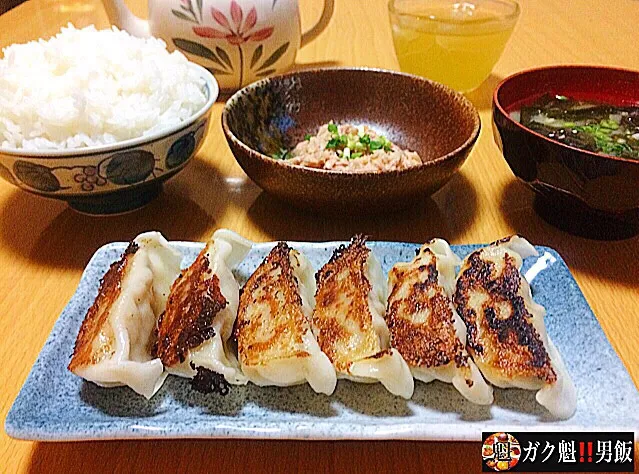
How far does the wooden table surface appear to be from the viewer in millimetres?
1118

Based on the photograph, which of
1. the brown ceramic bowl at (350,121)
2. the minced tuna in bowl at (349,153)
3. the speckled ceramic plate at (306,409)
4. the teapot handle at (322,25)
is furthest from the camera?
the teapot handle at (322,25)

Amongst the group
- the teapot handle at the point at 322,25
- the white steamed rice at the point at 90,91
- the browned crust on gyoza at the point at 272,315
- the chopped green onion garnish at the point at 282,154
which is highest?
the white steamed rice at the point at 90,91

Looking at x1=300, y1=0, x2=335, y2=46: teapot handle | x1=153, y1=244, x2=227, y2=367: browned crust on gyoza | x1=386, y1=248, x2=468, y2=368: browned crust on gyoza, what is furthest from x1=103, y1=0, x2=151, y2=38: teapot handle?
x1=386, y1=248, x2=468, y2=368: browned crust on gyoza

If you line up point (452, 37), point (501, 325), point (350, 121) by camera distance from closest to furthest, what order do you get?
point (501, 325) < point (350, 121) < point (452, 37)

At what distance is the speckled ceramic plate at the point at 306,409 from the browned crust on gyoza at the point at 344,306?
7 cm

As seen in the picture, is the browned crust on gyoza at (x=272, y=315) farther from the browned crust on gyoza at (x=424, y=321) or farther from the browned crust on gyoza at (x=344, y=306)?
the browned crust on gyoza at (x=424, y=321)

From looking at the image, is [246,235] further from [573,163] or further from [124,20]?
[124,20]

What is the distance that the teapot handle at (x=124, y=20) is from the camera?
2350 mm

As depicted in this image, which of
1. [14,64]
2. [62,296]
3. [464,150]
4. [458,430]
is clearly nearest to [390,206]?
[464,150]

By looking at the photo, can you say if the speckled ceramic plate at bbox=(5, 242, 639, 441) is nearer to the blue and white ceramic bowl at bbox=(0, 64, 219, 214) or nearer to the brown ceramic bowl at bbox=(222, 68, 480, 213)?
the blue and white ceramic bowl at bbox=(0, 64, 219, 214)

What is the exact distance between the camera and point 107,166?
5.19 ft

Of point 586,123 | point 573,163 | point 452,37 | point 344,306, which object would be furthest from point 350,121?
point 344,306

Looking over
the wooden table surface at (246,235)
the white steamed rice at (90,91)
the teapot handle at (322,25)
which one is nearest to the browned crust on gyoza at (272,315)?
the wooden table surface at (246,235)

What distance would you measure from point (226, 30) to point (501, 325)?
160cm
